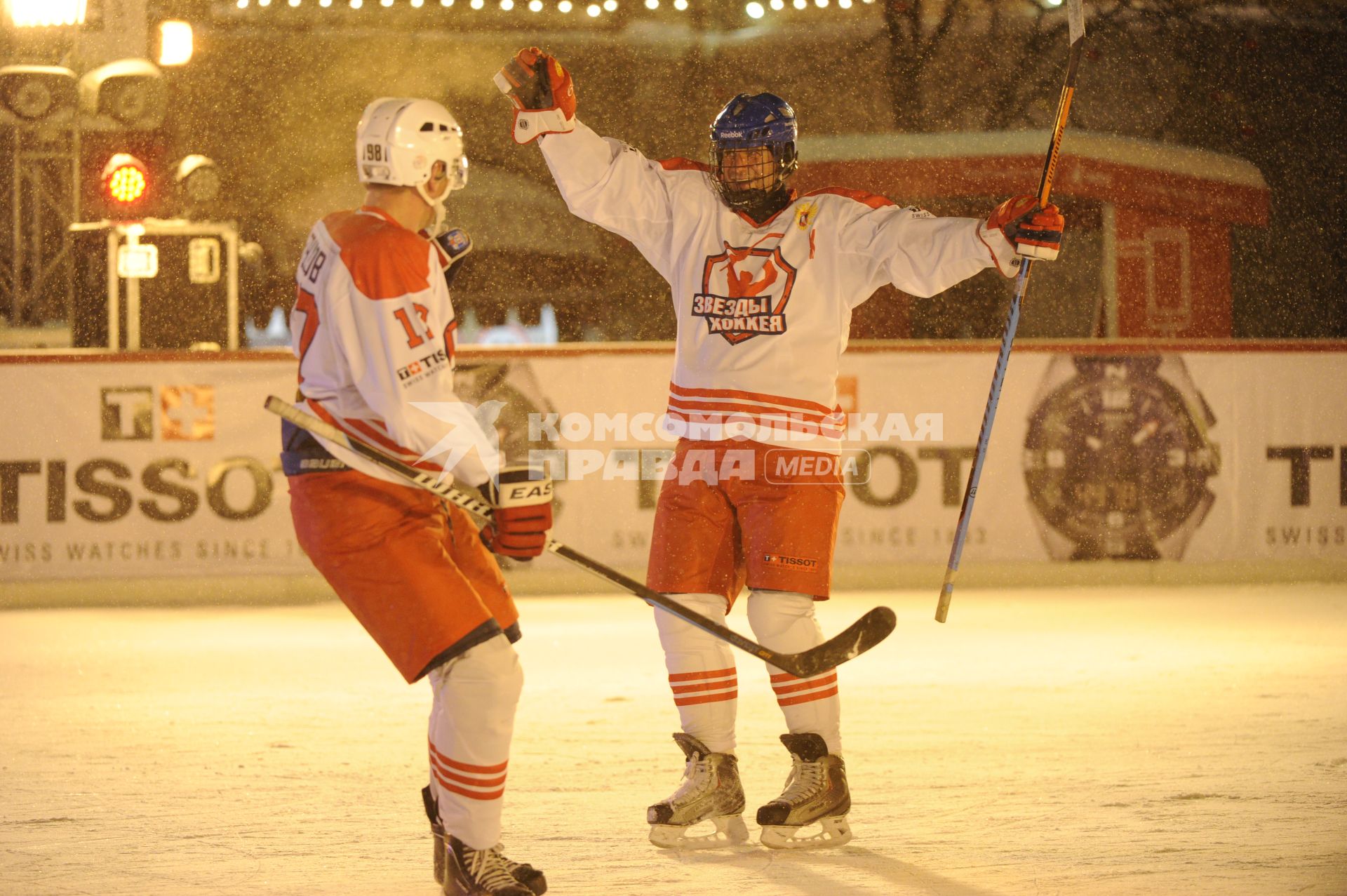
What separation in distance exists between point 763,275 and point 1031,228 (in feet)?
2.26

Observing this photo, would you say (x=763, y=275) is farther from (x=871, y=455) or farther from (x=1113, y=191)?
(x=1113, y=191)

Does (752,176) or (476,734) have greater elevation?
(752,176)

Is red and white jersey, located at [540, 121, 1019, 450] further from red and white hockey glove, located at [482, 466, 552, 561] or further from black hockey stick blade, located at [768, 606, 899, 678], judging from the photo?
red and white hockey glove, located at [482, 466, 552, 561]

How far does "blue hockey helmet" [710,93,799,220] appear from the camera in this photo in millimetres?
4176

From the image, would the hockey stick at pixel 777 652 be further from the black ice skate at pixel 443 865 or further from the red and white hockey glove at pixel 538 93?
the red and white hockey glove at pixel 538 93

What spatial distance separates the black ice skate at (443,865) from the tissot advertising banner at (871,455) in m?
5.76

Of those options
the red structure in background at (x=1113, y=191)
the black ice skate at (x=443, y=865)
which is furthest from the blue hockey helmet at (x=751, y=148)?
the red structure in background at (x=1113, y=191)

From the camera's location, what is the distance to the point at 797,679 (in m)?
4.03

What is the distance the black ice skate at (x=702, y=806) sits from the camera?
3875 mm

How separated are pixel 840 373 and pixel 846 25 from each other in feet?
33.7

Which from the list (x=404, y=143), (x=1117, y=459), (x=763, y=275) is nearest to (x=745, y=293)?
(x=763, y=275)

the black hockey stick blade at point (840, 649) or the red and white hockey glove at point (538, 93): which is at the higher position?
the red and white hockey glove at point (538, 93)

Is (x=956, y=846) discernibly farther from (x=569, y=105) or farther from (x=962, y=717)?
(x=569, y=105)

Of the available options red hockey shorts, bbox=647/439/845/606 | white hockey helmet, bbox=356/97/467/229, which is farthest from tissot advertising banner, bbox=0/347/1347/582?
white hockey helmet, bbox=356/97/467/229
